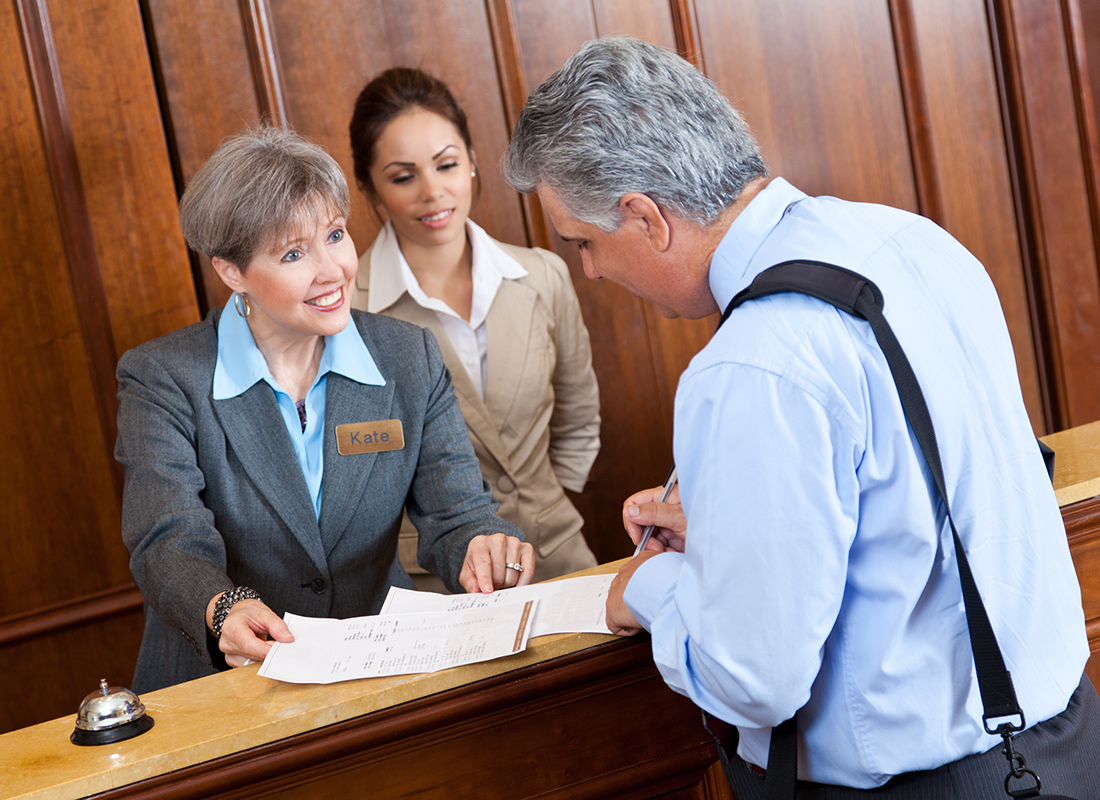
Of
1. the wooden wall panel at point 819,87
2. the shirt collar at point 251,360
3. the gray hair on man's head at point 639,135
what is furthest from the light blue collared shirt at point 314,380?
the wooden wall panel at point 819,87

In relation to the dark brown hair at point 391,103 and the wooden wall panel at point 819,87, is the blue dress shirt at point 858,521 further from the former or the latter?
the wooden wall panel at point 819,87

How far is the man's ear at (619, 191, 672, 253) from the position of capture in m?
1.10

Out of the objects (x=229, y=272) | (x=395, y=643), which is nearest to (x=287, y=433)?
(x=229, y=272)

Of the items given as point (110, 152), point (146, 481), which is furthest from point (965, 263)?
point (110, 152)

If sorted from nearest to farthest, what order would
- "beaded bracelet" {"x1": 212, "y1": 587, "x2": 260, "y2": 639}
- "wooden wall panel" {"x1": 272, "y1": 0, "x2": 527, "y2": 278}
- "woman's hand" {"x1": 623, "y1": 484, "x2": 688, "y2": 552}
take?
"woman's hand" {"x1": 623, "y1": 484, "x2": 688, "y2": 552} → "beaded bracelet" {"x1": 212, "y1": 587, "x2": 260, "y2": 639} → "wooden wall panel" {"x1": 272, "y1": 0, "x2": 527, "y2": 278}

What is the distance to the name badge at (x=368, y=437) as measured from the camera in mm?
1933

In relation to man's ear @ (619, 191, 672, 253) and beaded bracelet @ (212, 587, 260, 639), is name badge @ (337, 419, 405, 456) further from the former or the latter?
man's ear @ (619, 191, 672, 253)

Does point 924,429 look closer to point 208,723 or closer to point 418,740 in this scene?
point 418,740

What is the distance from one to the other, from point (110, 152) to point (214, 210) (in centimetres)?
81

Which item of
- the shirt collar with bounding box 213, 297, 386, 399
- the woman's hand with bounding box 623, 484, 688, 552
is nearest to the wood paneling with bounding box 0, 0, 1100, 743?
the shirt collar with bounding box 213, 297, 386, 399

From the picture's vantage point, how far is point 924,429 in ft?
3.09

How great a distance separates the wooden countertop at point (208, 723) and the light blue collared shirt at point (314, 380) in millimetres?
635

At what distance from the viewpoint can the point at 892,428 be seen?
95 centimetres

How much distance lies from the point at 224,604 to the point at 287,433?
0.45 meters
